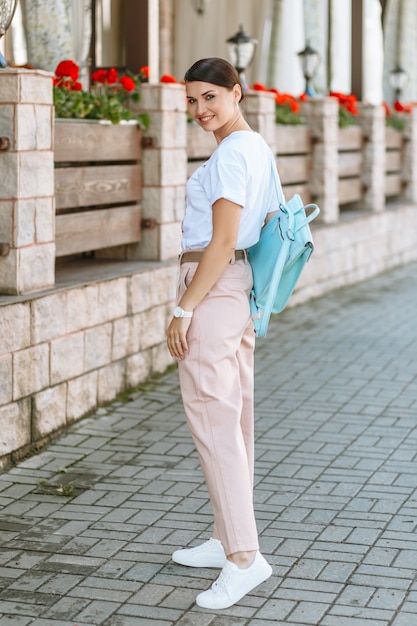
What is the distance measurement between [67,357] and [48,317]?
13.4 inches

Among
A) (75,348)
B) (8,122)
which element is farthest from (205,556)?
(8,122)

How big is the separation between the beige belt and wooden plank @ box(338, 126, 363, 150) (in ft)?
30.5

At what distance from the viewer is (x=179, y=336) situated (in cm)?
420

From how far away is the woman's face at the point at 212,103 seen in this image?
4180 mm

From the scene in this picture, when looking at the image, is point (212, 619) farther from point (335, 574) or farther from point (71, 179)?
point (71, 179)

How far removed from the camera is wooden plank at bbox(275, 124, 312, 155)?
447 inches

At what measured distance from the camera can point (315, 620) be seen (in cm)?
409

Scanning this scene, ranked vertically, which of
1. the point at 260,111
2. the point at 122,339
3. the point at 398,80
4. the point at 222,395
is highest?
the point at 398,80

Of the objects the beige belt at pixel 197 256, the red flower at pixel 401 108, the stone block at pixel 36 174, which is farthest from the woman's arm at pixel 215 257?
the red flower at pixel 401 108

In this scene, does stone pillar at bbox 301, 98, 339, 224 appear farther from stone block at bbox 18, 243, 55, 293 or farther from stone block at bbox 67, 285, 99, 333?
stone block at bbox 18, 243, 55, 293

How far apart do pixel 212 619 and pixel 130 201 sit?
4.45 m

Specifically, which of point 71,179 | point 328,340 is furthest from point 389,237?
point 71,179

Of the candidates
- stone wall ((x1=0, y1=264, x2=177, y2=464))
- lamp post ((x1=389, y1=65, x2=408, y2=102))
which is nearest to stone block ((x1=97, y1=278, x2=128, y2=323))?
stone wall ((x1=0, y1=264, x2=177, y2=464))

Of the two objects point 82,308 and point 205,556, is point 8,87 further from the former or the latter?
point 205,556
